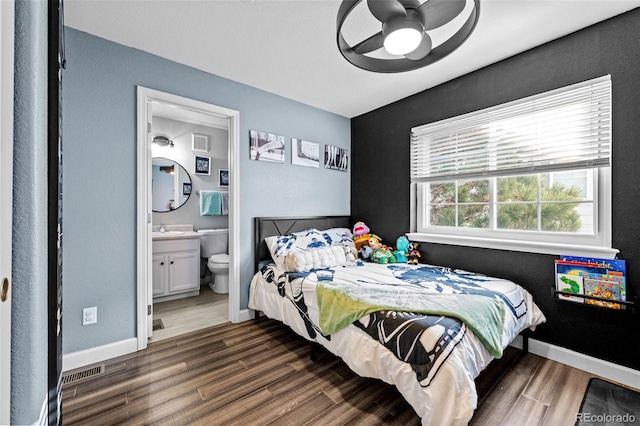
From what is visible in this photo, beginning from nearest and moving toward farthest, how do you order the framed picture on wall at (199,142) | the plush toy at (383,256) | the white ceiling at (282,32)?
the white ceiling at (282,32), the plush toy at (383,256), the framed picture on wall at (199,142)

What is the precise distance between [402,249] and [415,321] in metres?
1.62

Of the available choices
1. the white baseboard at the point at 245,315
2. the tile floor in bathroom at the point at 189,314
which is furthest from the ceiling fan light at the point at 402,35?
the tile floor in bathroom at the point at 189,314

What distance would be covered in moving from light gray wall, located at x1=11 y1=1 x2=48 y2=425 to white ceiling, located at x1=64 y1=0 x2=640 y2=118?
1.52 m

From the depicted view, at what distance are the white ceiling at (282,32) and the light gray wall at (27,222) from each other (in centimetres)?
152

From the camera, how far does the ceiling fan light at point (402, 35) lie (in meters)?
1.38

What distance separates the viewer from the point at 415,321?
153 centimetres

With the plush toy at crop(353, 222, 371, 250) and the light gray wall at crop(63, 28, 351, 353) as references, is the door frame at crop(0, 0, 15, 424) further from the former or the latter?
the plush toy at crop(353, 222, 371, 250)

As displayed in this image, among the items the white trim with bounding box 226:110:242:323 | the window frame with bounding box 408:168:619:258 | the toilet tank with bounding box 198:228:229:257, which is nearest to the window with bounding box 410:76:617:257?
the window frame with bounding box 408:168:619:258

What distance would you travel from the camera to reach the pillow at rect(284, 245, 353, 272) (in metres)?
2.56

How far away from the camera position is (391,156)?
3.46 m

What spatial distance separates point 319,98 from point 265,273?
2127 mm

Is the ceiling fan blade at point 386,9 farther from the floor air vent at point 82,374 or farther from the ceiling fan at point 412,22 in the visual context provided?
the floor air vent at point 82,374

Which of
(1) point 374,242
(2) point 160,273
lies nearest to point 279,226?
(1) point 374,242

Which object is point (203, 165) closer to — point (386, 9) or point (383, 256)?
point (383, 256)
